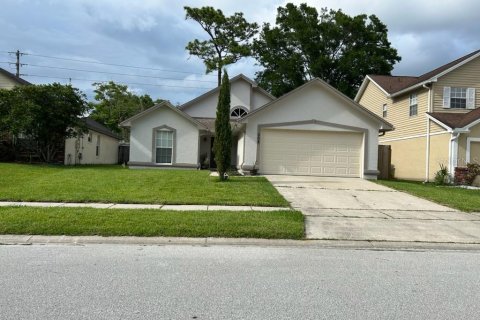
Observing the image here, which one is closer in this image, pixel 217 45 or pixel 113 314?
pixel 113 314

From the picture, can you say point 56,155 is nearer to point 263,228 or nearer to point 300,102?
point 300,102

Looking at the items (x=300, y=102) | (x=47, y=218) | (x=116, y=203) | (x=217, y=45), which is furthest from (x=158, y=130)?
(x=217, y=45)

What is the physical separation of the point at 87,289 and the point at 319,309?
266 cm

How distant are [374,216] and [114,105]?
1974 inches

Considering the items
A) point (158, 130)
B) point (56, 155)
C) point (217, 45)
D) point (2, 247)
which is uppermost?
point (217, 45)

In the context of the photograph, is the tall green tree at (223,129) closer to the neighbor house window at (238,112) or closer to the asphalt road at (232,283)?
the asphalt road at (232,283)

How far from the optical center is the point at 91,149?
100 feet

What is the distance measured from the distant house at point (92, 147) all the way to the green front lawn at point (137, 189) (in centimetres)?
899

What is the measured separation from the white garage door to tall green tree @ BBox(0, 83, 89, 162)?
10944 mm

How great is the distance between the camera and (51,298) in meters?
4.63

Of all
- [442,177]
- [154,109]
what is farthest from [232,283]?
[154,109]

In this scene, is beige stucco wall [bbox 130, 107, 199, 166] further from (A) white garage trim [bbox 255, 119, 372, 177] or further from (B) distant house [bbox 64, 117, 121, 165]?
(A) white garage trim [bbox 255, 119, 372, 177]

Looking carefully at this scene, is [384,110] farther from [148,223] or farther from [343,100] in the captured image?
[148,223]

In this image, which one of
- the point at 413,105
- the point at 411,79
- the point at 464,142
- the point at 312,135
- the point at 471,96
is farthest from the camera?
the point at 411,79
